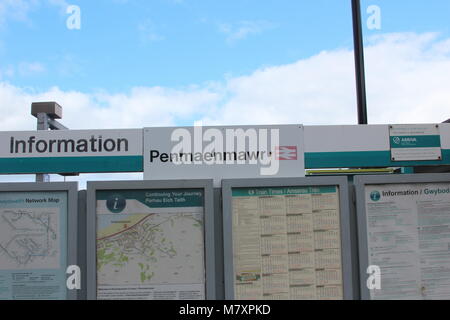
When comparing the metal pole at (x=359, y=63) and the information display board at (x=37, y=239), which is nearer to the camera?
the information display board at (x=37, y=239)

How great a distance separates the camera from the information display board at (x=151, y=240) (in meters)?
3.81

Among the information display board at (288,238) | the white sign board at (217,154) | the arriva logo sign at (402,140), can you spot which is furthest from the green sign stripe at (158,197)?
the arriva logo sign at (402,140)

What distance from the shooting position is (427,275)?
157 inches

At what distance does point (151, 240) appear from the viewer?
12.6 ft

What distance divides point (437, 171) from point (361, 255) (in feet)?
3.86

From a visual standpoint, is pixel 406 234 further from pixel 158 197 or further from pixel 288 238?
pixel 158 197

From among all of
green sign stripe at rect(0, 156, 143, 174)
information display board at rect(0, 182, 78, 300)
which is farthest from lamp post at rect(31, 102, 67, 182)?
information display board at rect(0, 182, 78, 300)

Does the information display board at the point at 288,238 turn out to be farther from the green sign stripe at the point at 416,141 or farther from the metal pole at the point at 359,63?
the metal pole at the point at 359,63

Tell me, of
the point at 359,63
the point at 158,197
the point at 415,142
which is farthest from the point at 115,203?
the point at 359,63

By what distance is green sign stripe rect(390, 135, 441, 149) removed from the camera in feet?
13.5

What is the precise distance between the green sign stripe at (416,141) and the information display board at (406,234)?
0.29 metres

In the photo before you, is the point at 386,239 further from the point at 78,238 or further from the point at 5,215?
the point at 5,215
